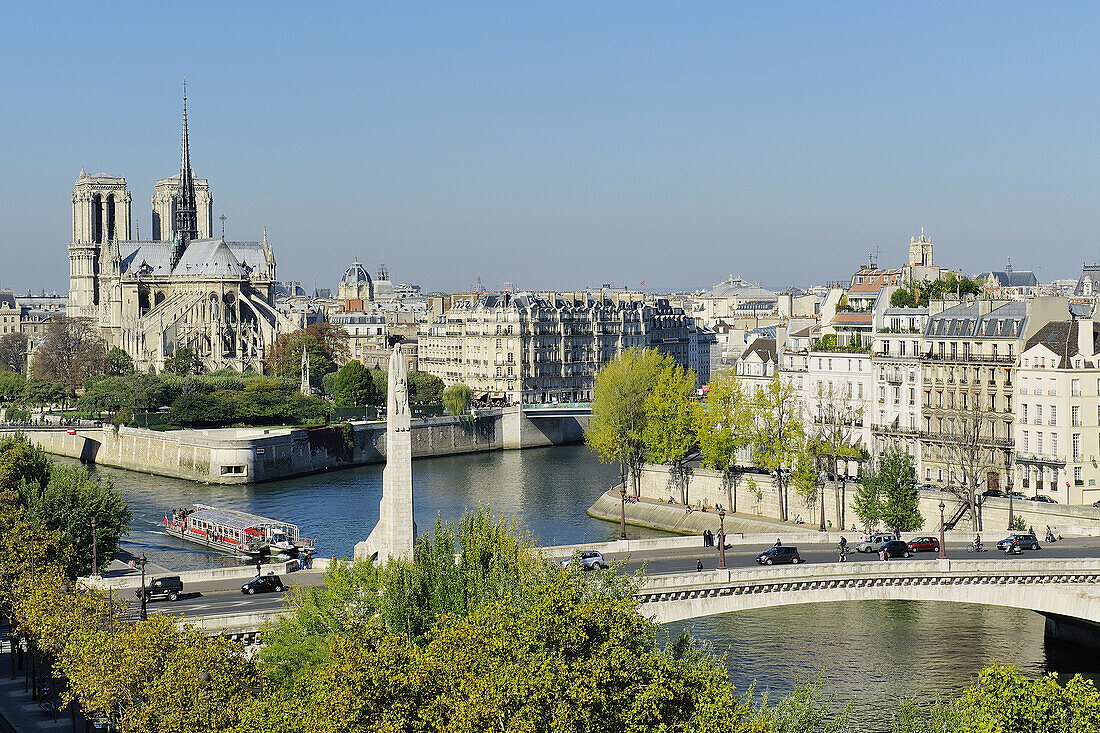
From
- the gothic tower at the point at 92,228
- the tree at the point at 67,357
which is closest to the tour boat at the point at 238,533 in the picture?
the tree at the point at 67,357

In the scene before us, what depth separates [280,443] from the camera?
85188 millimetres

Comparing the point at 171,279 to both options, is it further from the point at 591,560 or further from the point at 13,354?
the point at 591,560

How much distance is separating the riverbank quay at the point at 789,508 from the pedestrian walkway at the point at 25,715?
27.6 m

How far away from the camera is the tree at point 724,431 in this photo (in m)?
60.6

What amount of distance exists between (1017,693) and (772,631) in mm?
20605

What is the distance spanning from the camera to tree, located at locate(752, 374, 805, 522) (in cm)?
5791

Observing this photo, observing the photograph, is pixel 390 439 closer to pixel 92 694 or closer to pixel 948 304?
pixel 92 694

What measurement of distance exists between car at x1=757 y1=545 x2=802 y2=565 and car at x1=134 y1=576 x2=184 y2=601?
1453 centimetres

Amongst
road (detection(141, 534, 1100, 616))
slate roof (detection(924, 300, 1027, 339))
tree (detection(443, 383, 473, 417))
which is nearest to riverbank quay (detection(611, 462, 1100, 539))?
road (detection(141, 534, 1100, 616))

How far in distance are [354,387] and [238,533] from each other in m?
47.7

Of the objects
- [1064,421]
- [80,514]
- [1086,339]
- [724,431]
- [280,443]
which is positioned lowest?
[280,443]

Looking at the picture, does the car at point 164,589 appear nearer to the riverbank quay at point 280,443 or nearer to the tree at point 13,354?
the riverbank quay at point 280,443

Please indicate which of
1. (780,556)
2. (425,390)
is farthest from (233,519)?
(425,390)

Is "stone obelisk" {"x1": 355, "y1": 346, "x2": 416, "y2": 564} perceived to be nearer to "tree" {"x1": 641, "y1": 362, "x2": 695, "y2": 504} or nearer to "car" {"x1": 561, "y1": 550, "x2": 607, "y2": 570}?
"car" {"x1": 561, "y1": 550, "x2": 607, "y2": 570}
